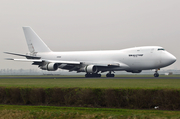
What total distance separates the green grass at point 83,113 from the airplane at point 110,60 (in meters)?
34.4

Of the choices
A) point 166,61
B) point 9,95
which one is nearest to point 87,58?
point 166,61

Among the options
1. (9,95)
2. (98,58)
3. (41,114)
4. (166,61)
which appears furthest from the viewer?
(98,58)

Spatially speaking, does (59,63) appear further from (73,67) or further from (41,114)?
(41,114)

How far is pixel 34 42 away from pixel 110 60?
21.9m

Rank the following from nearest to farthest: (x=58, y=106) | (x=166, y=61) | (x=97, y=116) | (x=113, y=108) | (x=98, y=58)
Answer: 1. (x=97, y=116)
2. (x=113, y=108)
3. (x=58, y=106)
4. (x=166, y=61)
5. (x=98, y=58)

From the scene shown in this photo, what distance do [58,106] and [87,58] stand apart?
132 ft

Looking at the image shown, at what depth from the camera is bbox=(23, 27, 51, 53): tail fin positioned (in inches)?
2463

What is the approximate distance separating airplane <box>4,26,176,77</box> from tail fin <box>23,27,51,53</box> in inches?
83.6

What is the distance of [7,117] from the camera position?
40.9ft

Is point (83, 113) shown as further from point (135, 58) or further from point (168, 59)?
point (135, 58)

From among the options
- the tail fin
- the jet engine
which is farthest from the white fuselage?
the tail fin

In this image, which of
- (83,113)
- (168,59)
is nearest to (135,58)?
(168,59)

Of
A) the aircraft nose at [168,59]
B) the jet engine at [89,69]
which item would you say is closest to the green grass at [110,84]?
the aircraft nose at [168,59]

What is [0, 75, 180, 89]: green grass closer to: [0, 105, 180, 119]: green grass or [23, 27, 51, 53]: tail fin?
[0, 105, 180, 119]: green grass
